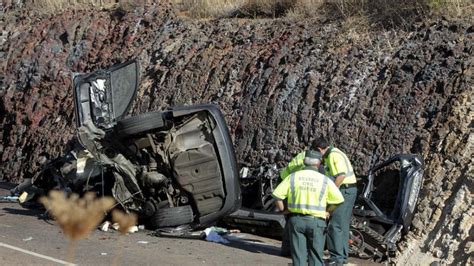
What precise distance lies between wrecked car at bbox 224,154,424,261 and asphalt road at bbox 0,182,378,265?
0.24 metres

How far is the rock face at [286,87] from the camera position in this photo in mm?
11859

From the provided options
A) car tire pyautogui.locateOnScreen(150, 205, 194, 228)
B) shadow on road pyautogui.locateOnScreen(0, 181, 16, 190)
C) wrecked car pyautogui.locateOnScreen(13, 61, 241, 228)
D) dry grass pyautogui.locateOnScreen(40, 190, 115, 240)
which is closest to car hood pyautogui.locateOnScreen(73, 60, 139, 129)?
wrecked car pyautogui.locateOnScreen(13, 61, 241, 228)

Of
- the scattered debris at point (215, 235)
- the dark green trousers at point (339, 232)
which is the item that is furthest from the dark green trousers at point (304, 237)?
the scattered debris at point (215, 235)

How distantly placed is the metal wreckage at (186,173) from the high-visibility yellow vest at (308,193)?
2790mm

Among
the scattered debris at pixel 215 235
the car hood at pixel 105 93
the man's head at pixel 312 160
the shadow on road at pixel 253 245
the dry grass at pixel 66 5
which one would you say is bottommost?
the shadow on road at pixel 253 245

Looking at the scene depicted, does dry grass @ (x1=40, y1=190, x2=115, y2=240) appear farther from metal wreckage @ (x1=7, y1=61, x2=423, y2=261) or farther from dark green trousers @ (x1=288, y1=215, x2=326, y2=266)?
metal wreckage @ (x1=7, y1=61, x2=423, y2=261)

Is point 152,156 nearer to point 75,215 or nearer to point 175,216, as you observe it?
point 175,216

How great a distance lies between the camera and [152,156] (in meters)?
12.5

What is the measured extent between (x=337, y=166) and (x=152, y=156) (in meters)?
3.35

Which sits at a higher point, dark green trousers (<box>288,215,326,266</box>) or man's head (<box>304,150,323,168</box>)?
man's head (<box>304,150,323,168</box>)

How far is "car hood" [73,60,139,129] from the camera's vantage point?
12883 millimetres

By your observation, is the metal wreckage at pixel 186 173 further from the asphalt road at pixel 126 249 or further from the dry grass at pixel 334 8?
the dry grass at pixel 334 8

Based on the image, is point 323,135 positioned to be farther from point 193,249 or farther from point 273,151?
point 193,249

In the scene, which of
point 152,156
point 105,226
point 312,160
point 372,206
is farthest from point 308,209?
point 105,226
